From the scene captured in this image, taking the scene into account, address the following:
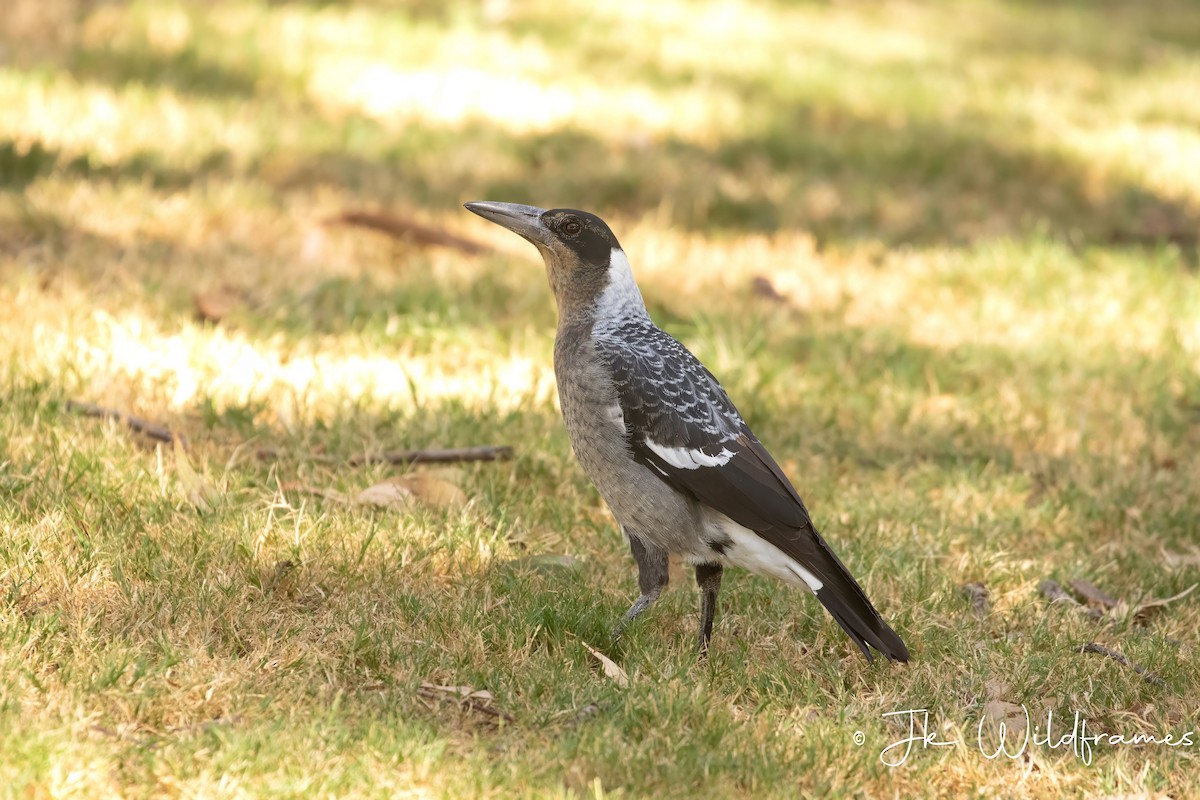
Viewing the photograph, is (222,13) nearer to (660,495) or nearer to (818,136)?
(818,136)

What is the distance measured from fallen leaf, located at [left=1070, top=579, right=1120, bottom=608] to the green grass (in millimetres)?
90

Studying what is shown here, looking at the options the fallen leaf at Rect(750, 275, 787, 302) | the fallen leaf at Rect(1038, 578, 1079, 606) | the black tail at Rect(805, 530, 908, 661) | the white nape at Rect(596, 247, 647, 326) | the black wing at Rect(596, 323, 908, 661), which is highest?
the white nape at Rect(596, 247, 647, 326)

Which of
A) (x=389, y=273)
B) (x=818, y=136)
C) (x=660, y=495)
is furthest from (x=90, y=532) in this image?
(x=818, y=136)

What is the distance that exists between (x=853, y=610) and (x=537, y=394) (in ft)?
6.82

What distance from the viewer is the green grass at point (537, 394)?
10.6 feet

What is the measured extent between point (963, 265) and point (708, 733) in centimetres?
430

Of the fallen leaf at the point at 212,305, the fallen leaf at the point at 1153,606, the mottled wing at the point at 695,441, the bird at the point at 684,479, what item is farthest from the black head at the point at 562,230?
the fallen leaf at the point at 1153,606

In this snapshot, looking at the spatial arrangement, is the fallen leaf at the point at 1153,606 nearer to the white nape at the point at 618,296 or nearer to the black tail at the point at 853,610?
the black tail at the point at 853,610

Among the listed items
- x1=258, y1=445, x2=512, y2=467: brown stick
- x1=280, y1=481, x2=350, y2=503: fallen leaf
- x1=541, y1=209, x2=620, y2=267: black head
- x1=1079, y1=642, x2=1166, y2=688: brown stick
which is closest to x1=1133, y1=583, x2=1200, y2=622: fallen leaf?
x1=1079, y1=642, x2=1166, y2=688: brown stick

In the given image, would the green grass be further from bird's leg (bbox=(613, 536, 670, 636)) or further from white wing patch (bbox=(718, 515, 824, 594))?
white wing patch (bbox=(718, 515, 824, 594))

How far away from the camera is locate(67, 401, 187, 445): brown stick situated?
4.41 meters

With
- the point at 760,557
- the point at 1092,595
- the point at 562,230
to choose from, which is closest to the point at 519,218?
the point at 562,230

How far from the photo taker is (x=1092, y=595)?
428cm

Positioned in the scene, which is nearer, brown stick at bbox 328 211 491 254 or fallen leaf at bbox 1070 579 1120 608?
A: fallen leaf at bbox 1070 579 1120 608
